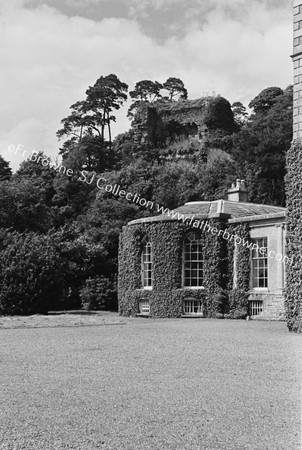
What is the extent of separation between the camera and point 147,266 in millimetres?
26281

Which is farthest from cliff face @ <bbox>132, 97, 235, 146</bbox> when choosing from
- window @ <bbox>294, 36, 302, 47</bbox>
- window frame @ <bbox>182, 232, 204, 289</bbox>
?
window @ <bbox>294, 36, 302, 47</bbox>

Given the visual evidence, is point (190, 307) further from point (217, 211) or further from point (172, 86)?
point (172, 86)

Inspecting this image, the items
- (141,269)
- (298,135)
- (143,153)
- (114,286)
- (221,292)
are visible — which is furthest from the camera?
(143,153)

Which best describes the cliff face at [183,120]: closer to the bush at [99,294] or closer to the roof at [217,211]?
the bush at [99,294]

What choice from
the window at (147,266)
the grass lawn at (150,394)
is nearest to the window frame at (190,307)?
the window at (147,266)

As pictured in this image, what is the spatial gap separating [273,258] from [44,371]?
13.9 m

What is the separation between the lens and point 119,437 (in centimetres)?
650

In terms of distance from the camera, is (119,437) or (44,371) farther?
(44,371)

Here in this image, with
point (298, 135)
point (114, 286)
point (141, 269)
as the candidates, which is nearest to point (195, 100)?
point (114, 286)

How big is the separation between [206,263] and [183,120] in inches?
1569

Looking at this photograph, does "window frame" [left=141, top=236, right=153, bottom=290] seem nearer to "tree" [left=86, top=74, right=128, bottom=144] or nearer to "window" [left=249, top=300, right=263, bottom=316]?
"window" [left=249, top=300, right=263, bottom=316]

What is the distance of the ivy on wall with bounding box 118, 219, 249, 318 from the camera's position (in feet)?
78.2

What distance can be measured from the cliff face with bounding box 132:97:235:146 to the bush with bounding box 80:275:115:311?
1177 inches

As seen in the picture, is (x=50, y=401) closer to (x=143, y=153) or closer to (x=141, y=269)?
(x=141, y=269)
